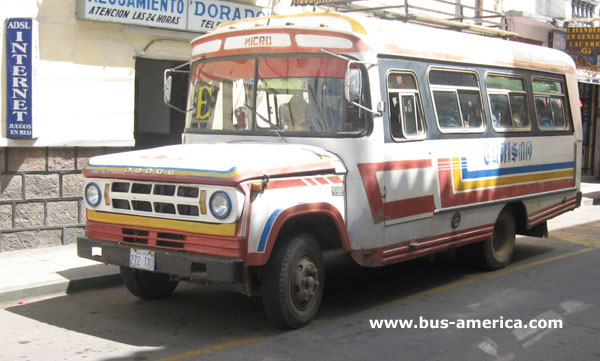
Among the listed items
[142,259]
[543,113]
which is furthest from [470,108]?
[142,259]

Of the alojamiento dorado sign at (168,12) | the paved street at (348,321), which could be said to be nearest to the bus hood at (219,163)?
the paved street at (348,321)

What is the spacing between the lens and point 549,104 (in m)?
10.3

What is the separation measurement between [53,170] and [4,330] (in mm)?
3903

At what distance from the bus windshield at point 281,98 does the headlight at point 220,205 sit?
152cm

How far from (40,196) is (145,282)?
336cm

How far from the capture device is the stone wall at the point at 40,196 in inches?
383

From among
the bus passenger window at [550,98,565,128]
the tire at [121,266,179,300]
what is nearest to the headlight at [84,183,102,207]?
the tire at [121,266,179,300]

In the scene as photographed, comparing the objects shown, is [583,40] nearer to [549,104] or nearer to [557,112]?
[557,112]

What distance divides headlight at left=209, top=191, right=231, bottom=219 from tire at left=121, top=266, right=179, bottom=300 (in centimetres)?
163

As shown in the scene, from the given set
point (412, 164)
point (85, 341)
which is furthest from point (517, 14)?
point (85, 341)

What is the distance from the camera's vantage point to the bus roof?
720 cm

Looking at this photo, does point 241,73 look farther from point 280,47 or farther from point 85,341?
point 85,341

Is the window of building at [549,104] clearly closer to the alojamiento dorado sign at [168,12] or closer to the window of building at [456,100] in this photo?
the window of building at [456,100]

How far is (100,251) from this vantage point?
6754 mm
